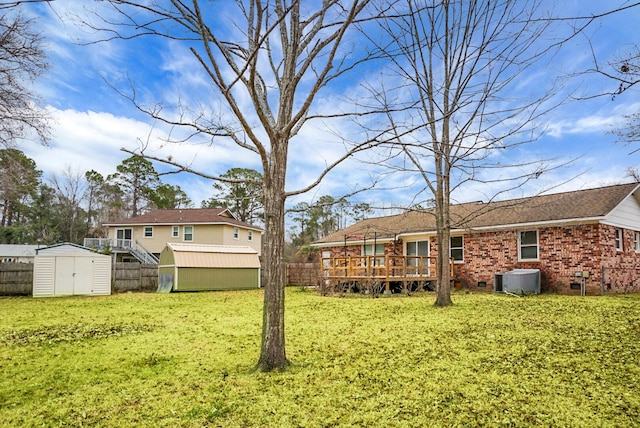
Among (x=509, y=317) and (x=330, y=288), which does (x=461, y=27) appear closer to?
(x=509, y=317)

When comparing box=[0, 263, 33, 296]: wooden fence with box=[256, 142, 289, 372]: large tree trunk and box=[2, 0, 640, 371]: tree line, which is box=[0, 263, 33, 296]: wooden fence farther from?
box=[256, 142, 289, 372]: large tree trunk

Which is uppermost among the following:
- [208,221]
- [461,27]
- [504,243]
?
[461,27]

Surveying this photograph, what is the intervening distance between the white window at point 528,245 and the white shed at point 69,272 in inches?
668

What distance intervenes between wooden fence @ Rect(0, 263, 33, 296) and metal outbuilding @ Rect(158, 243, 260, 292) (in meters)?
5.34

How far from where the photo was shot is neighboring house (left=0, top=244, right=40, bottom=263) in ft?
98.2

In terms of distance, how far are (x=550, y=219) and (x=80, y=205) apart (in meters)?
37.8

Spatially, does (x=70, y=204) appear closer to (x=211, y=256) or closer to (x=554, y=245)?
(x=211, y=256)

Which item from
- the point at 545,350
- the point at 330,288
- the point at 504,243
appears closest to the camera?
the point at 545,350

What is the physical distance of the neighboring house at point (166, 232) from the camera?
96.4ft

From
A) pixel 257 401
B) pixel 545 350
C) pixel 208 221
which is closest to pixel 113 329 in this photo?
pixel 257 401

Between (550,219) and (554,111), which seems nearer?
(554,111)

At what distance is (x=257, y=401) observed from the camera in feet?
12.1

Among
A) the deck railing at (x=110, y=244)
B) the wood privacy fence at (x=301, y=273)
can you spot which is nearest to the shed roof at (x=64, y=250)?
the deck railing at (x=110, y=244)

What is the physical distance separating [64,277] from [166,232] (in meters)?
13.8
